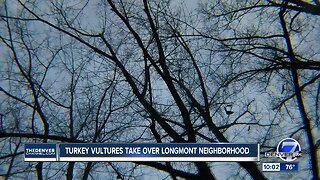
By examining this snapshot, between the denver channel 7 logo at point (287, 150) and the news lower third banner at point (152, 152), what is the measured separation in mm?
112

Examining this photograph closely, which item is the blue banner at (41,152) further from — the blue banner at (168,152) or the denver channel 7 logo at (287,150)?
the denver channel 7 logo at (287,150)

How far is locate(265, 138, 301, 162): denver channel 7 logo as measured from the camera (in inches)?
83.3

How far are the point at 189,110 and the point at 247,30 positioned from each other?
0.56 metres

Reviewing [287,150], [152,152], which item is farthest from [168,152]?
[287,150]

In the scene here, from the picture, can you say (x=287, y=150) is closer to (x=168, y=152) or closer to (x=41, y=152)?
(x=168, y=152)

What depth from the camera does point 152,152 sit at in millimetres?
2109

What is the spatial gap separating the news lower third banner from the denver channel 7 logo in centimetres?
11

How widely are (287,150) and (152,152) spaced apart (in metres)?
0.67

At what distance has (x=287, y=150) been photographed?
2127 mm

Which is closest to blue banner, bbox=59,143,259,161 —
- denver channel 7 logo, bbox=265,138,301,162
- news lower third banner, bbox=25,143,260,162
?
news lower third banner, bbox=25,143,260,162

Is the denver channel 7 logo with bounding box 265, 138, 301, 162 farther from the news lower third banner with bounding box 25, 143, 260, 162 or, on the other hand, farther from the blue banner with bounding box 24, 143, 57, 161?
the blue banner with bounding box 24, 143, 57, 161

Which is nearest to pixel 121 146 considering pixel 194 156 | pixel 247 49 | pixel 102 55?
pixel 194 156

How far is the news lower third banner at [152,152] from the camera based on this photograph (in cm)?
209

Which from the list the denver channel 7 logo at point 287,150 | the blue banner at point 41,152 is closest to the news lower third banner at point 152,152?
the blue banner at point 41,152
